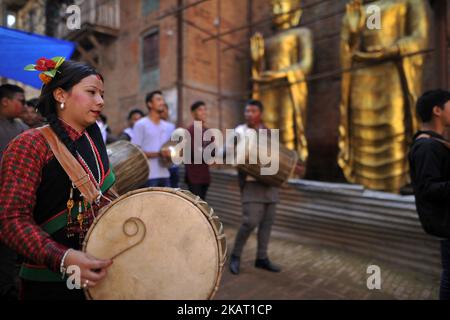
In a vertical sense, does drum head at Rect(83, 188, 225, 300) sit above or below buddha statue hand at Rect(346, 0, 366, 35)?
below

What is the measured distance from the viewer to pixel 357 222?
4.16 m

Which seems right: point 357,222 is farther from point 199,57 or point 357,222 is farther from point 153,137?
point 199,57

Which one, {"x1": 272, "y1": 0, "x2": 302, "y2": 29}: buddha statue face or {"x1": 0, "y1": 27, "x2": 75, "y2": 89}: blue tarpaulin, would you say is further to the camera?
{"x1": 272, "y1": 0, "x2": 302, "y2": 29}: buddha statue face

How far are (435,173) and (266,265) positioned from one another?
7.32 ft

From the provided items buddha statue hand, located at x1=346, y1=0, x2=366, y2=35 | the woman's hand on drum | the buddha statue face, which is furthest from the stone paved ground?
the buddha statue face

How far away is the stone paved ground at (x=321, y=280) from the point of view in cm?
305

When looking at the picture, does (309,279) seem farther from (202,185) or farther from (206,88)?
(206,88)

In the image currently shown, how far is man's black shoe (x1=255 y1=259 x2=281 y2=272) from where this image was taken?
363cm

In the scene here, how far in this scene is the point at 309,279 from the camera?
3436 mm

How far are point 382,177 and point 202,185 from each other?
3255 millimetres

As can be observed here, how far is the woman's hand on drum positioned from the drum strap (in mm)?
237

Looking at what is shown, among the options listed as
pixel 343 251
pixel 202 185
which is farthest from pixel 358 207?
pixel 202 185

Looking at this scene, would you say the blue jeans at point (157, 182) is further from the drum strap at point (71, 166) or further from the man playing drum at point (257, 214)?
the drum strap at point (71, 166)

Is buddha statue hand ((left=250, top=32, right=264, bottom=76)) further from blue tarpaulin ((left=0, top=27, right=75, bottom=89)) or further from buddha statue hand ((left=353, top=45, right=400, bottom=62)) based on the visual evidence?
blue tarpaulin ((left=0, top=27, right=75, bottom=89))
